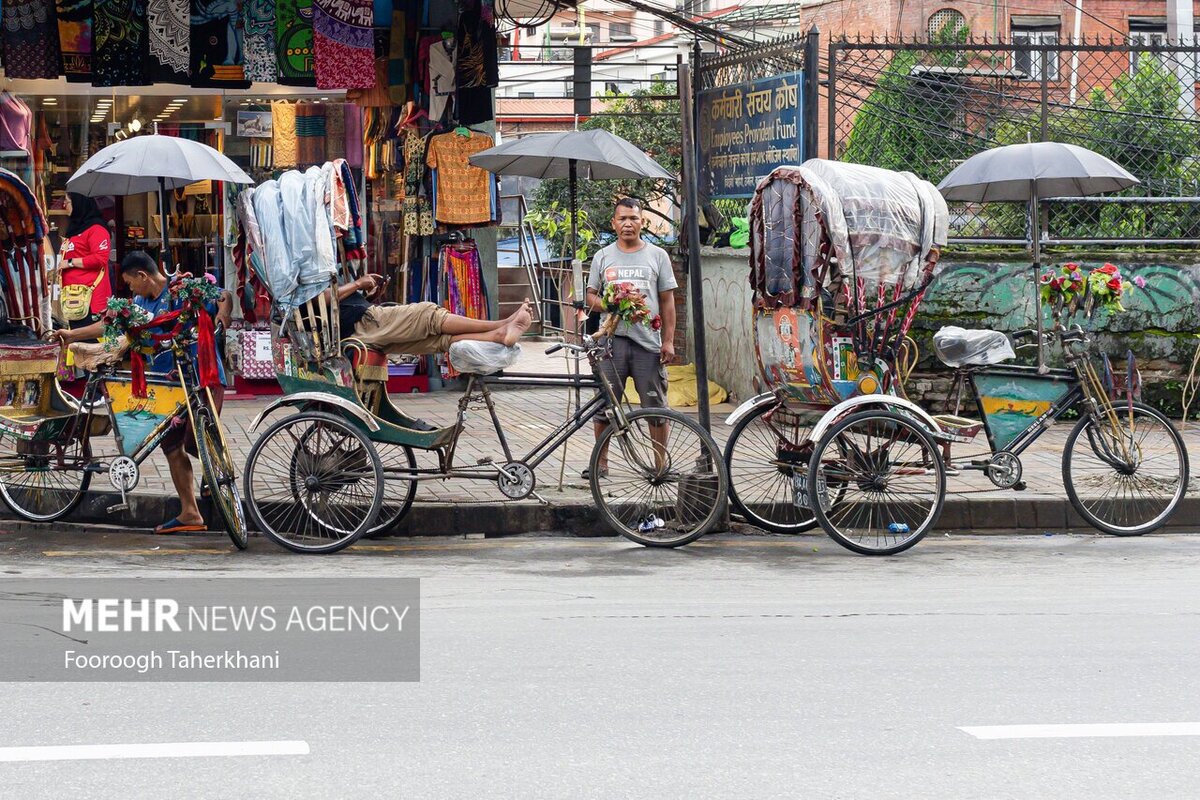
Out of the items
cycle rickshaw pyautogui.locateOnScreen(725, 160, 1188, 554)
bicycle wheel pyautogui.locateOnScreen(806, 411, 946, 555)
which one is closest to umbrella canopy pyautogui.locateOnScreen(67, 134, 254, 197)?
cycle rickshaw pyautogui.locateOnScreen(725, 160, 1188, 554)

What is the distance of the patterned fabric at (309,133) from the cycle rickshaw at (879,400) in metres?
6.75

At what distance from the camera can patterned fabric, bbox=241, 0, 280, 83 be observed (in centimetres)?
1425

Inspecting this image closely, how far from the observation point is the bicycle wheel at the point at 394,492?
8656 millimetres

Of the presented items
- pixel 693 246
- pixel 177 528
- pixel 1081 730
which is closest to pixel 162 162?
pixel 177 528

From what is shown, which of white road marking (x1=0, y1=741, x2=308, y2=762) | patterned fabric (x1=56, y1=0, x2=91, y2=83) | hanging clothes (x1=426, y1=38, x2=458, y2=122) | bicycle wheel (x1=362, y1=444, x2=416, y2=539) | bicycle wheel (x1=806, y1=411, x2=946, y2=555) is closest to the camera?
white road marking (x1=0, y1=741, x2=308, y2=762)

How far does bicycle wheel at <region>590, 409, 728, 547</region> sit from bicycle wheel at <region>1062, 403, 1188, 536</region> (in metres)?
2.19

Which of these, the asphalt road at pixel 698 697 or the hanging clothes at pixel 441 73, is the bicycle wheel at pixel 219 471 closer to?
the asphalt road at pixel 698 697

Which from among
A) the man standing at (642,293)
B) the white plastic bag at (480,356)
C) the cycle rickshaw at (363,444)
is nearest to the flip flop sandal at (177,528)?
the cycle rickshaw at (363,444)

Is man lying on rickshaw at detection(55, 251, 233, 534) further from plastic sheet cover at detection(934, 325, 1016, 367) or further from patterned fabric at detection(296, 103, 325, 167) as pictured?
patterned fabric at detection(296, 103, 325, 167)

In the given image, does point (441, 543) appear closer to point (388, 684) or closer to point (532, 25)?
point (388, 684)

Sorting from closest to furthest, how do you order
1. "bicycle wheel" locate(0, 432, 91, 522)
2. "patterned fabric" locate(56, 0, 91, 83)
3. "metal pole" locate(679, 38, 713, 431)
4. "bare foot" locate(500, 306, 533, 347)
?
"bare foot" locate(500, 306, 533, 347), "bicycle wheel" locate(0, 432, 91, 522), "metal pole" locate(679, 38, 713, 431), "patterned fabric" locate(56, 0, 91, 83)

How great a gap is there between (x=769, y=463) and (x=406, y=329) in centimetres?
235

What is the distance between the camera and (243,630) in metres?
6.25

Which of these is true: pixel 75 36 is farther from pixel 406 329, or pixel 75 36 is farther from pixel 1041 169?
pixel 1041 169
